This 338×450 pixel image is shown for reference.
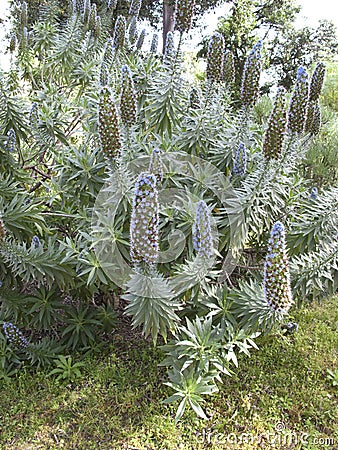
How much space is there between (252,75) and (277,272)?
107 cm

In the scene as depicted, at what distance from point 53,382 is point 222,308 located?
1.18 meters

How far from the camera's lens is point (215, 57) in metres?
2.52

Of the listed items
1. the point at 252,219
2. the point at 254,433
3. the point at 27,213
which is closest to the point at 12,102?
the point at 27,213

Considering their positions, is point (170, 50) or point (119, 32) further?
point (119, 32)

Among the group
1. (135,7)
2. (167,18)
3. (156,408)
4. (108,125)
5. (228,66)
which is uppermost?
(167,18)

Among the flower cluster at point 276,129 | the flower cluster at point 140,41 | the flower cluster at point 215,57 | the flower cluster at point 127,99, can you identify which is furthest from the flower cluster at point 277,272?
the flower cluster at point 140,41

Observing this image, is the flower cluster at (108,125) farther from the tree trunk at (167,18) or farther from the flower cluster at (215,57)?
the tree trunk at (167,18)

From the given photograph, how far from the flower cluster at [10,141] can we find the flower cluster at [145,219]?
4.90 feet

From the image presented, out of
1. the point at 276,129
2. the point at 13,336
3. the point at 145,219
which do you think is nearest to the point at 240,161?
the point at 276,129

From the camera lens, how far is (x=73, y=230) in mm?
3285

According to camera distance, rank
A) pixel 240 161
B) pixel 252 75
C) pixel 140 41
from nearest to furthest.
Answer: pixel 252 75, pixel 240 161, pixel 140 41

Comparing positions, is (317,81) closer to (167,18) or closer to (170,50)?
(170,50)

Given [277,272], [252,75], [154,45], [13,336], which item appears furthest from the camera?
[154,45]

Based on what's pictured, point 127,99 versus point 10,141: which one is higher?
point 127,99
